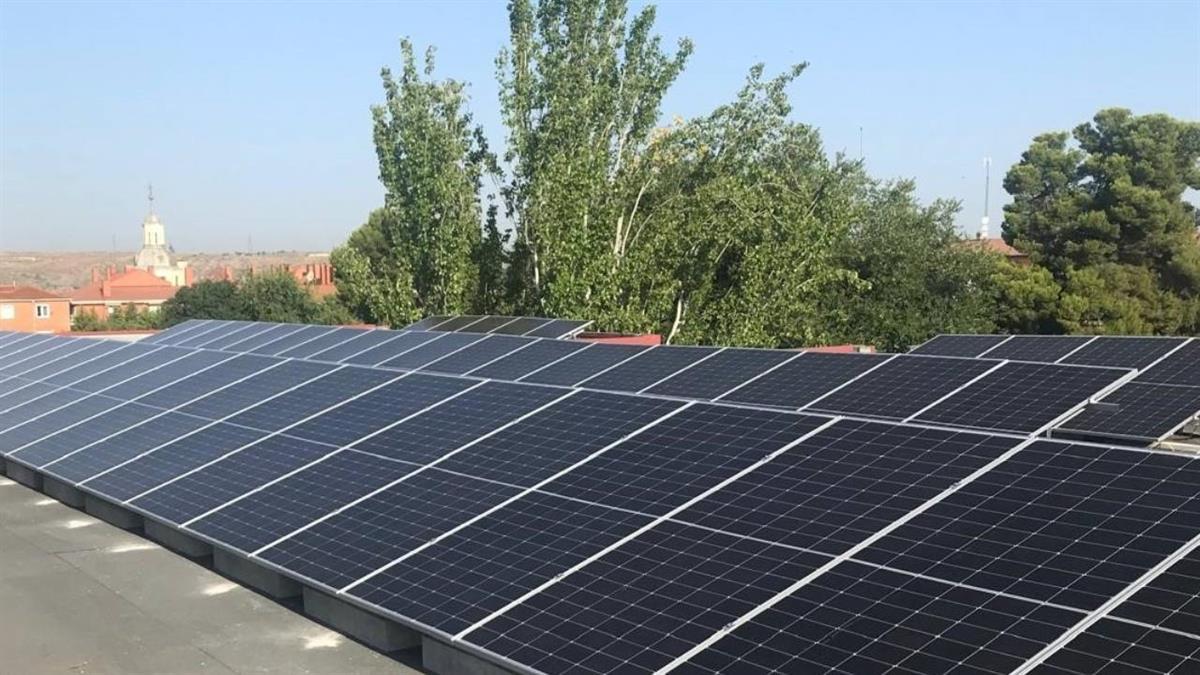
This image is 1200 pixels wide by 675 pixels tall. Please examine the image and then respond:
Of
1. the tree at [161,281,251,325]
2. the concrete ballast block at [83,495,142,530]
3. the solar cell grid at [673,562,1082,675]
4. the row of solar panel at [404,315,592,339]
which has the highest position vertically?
the row of solar panel at [404,315,592,339]

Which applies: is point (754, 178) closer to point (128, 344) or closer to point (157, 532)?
point (128, 344)

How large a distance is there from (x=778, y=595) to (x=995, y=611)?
146 centimetres

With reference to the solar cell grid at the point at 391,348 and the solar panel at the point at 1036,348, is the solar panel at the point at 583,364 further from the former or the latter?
the solar panel at the point at 1036,348

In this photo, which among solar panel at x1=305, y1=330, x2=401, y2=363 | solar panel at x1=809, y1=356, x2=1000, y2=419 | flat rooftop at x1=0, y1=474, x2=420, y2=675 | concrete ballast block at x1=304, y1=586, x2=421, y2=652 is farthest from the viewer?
solar panel at x1=305, y1=330, x2=401, y2=363

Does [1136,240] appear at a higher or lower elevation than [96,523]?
higher

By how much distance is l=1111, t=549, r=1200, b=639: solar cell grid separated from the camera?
19.7 ft

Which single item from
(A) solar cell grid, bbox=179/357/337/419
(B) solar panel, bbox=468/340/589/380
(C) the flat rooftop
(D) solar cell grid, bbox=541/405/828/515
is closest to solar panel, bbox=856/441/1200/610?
(D) solar cell grid, bbox=541/405/828/515

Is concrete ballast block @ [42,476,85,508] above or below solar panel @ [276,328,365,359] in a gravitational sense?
below

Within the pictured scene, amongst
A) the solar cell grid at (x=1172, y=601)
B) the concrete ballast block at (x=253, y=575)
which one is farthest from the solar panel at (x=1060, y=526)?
the concrete ballast block at (x=253, y=575)

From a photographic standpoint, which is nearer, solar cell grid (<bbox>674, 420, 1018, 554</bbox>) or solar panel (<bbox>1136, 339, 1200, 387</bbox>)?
solar cell grid (<bbox>674, 420, 1018, 554</bbox>)

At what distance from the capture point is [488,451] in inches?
462

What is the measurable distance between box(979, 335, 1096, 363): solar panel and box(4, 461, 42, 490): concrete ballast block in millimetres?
16897

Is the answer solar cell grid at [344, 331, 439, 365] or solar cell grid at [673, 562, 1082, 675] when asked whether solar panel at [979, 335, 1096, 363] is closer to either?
solar cell grid at [344, 331, 439, 365]

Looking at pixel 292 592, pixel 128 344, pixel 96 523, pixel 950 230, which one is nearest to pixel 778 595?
pixel 292 592
